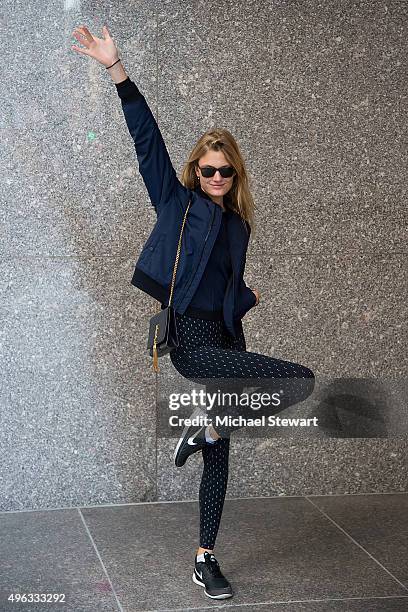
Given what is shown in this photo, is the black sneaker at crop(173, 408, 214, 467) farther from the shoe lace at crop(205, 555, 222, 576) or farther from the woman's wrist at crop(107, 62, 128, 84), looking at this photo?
the woman's wrist at crop(107, 62, 128, 84)

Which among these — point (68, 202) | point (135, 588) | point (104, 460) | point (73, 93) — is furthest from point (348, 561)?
point (73, 93)

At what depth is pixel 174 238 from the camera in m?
3.72

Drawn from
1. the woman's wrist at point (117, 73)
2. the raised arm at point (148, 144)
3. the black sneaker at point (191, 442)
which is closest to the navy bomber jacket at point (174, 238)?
the raised arm at point (148, 144)

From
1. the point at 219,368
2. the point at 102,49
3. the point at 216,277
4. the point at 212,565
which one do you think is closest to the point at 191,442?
the point at 219,368

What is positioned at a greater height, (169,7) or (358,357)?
(169,7)

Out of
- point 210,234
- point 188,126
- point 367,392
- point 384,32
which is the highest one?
point 384,32

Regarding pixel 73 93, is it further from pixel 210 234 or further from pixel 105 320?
pixel 210 234

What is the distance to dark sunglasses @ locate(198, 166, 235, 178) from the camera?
12.3ft

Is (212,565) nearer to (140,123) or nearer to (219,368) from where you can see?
(219,368)

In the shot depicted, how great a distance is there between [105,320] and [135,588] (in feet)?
4.94

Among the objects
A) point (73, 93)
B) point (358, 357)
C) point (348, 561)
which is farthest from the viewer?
point (358, 357)

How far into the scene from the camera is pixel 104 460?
4.98 metres

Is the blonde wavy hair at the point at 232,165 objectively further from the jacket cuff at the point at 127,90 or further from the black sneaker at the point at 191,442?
the black sneaker at the point at 191,442

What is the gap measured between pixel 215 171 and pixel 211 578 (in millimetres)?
1643
